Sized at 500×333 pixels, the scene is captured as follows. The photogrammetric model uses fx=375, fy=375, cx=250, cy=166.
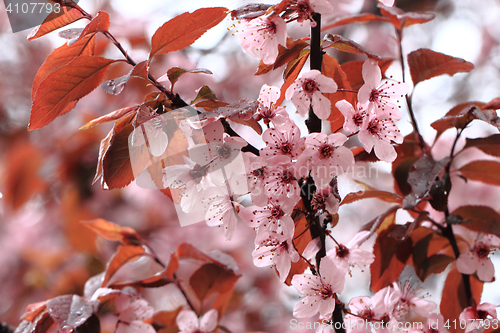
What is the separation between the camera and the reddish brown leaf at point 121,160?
1.40 feet

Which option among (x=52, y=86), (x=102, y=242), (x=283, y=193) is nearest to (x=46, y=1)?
(x=52, y=86)

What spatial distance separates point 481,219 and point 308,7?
1.52 ft

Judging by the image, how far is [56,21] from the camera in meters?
0.48

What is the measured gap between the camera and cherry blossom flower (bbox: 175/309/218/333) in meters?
0.67

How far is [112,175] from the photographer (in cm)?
43

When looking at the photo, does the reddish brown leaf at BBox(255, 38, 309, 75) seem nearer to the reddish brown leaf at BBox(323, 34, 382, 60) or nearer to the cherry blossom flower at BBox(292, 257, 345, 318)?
the reddish brown leaf at BBox(323, 34, 382, 60)

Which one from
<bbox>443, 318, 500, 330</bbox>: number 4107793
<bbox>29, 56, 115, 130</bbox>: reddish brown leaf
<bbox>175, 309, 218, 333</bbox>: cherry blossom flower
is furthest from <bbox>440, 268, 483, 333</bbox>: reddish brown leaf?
<bbox>29, 56, 115, 130</bbox>: reddish brown leaf

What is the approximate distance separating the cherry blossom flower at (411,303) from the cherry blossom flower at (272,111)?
34cm

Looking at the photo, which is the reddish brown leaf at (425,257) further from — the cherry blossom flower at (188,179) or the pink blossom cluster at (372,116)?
the cherry blossom flower at (188,179)

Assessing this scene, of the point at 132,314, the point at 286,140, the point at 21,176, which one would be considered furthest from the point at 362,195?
the point at 21,176

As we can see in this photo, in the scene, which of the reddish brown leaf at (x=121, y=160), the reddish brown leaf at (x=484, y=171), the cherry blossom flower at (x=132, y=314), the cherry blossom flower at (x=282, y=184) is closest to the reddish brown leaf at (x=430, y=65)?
the reddish brown leaf at (x=484, y=171)

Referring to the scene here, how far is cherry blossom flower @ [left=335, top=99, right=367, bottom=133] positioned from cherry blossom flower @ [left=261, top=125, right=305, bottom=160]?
0.19ft

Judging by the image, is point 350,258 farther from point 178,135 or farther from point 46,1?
point 46,1

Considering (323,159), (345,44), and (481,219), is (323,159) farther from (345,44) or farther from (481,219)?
(481,219)
